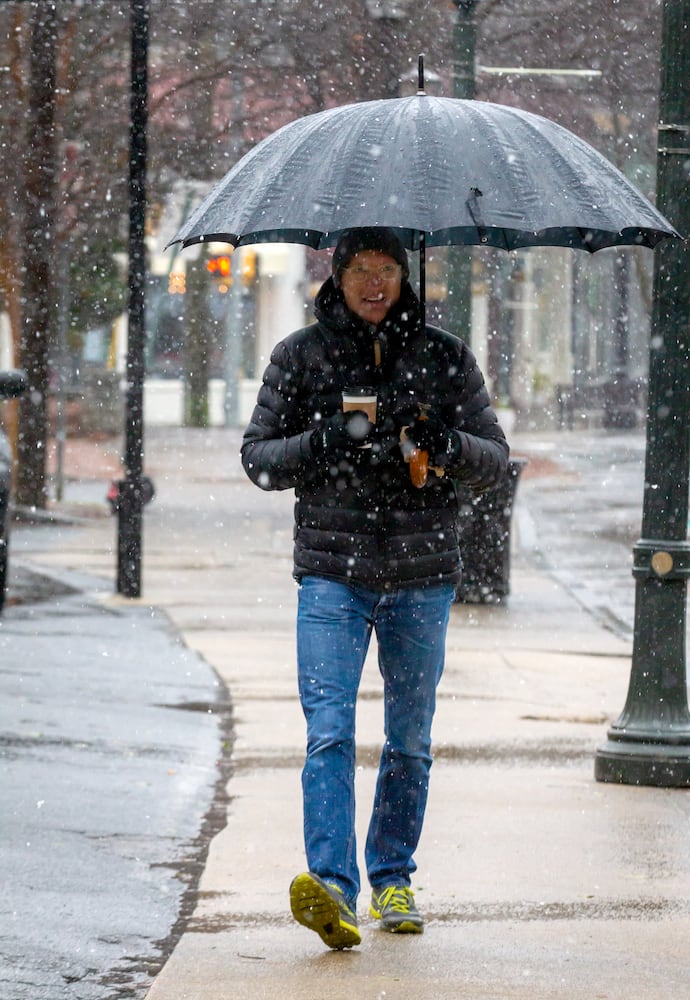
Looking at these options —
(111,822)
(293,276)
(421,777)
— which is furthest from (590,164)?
(293,276)

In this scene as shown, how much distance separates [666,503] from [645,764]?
97 centimetres

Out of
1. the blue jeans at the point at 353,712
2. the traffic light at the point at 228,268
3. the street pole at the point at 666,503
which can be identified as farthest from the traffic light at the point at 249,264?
the blue jeans at the point at 353,712

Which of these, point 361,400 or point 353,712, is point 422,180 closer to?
point 361,400

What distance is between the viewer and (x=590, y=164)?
5.14 metres

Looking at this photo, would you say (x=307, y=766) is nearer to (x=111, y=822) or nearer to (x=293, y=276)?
(x=111, y=822)

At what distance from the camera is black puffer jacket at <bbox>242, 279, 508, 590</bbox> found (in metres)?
4.78

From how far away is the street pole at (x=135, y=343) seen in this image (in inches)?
517

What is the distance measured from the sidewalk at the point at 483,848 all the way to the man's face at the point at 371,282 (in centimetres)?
164

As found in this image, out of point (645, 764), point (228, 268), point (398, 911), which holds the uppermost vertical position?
point (228, 268)

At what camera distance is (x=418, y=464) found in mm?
4695

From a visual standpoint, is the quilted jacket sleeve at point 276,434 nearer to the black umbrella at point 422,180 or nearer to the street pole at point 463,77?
the black umbrella at point 422,180

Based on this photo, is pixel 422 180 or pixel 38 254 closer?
pixel 422 180

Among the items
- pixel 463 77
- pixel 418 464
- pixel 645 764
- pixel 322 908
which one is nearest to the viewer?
pixel 322 908

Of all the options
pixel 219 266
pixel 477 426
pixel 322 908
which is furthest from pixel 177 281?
pixel 322 908
